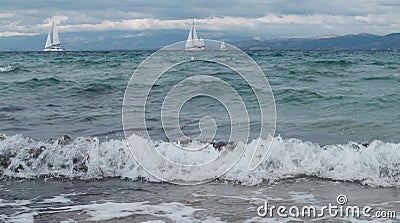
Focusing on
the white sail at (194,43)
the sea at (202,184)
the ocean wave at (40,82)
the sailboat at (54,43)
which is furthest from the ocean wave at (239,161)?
the sailboat at (54,43)

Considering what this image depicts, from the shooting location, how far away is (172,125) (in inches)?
489

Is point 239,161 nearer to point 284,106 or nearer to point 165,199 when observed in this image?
point 165,199

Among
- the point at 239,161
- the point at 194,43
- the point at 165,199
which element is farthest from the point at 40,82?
the point at 165,199

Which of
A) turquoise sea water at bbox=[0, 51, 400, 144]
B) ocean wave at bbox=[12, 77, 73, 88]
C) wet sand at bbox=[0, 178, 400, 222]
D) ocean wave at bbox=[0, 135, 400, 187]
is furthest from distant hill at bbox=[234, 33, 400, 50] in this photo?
wet sand at bbox=[0, 178, 400, 222]

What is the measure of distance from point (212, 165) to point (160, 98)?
28.3ft

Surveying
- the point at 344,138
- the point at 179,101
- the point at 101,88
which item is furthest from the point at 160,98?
the point at 344,138

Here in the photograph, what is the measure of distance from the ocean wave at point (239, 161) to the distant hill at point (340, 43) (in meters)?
111

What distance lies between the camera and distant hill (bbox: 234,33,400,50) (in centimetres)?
12656

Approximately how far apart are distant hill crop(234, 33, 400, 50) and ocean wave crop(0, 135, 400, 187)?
111 meters

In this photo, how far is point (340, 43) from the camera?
139 metres

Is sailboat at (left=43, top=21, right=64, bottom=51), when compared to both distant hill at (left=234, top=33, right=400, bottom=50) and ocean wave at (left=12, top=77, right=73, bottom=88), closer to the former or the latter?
distant hill at (left=234, top=33, right=400, bottom=50)

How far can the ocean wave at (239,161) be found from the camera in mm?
8068

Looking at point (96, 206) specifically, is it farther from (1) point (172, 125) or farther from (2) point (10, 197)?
(1) point (172, 125)

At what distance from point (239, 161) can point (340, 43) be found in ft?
448
